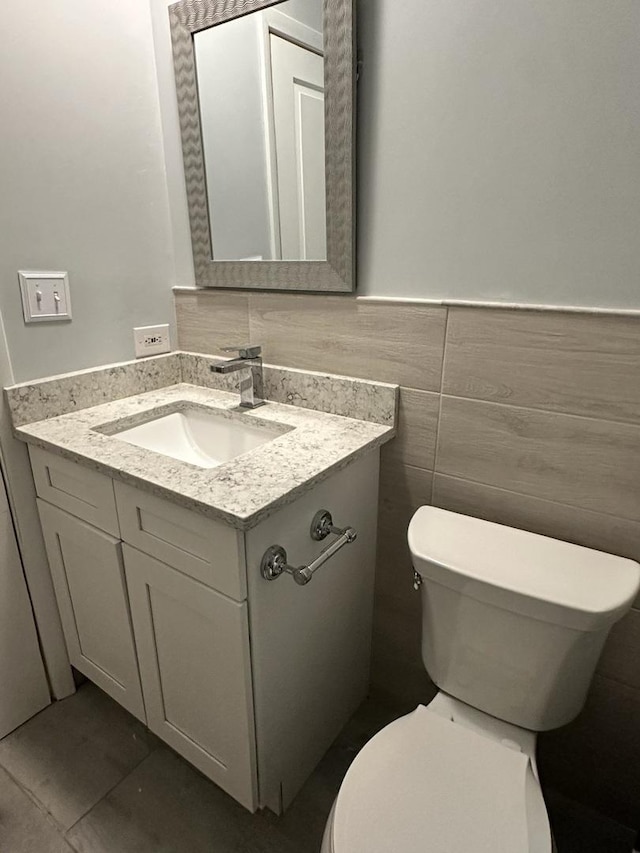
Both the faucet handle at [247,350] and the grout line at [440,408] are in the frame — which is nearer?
the grout line at [440,408]

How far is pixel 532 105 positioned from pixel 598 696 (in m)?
1.22

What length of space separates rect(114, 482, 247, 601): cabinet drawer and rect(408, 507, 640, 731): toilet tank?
0.37 metres

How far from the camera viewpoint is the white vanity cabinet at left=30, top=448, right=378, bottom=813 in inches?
35.7

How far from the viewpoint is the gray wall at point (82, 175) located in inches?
41.8

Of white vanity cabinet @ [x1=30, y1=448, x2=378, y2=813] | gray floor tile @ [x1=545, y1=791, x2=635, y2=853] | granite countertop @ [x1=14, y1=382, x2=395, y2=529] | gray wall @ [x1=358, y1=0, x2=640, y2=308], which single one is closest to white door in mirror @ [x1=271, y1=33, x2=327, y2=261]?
gray wall @ [x1=358, y1=0, x2=640, y2=308]

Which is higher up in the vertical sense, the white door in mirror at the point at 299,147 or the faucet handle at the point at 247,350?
the white door in mirror at the point at 299,147

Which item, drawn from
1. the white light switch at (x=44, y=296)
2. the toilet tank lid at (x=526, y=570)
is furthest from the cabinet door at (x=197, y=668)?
the white light switch at (x=44, y=296)

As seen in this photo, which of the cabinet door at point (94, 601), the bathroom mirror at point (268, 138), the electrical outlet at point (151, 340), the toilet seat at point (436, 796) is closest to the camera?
the toilet seat at point (436, 796)

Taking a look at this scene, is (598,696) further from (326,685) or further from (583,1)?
(583,1)

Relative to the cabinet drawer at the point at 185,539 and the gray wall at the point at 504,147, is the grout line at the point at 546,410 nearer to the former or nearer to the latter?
the gray wall at the point at 504,147

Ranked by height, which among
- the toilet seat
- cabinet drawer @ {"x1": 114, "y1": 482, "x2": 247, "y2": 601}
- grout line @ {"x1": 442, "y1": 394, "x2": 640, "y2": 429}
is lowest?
the toilet seat

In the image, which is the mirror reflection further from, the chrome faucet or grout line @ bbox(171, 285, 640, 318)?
the chrome faucet

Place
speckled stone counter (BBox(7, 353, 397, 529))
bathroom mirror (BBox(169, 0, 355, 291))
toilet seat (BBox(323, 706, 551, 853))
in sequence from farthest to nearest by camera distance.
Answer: bathroom mirror (BBox(169, 0, 355, 291))
speckled stone counter (BBox(7, 353, 397, 529))
toilet seat (BBox(323, 706, 551, 853))

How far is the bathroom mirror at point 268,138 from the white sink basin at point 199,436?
0.37 metres
